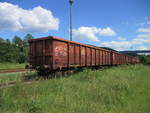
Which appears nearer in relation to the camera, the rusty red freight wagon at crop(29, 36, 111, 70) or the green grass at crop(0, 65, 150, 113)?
the green grass at crop(0, 65, 150, 113)

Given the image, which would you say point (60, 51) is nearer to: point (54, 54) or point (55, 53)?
point (55, 53)

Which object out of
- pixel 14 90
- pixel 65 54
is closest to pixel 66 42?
pixel 65 54

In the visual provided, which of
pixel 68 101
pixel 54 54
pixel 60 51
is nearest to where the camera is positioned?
pixel 68 101

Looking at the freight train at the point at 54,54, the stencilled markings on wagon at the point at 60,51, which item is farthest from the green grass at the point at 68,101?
the stencilled markings on wagon at the point at 60,51

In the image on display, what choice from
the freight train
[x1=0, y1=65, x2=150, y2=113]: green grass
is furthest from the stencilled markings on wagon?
[x1=0, y1=65, x2=150, y2=113]: green grass

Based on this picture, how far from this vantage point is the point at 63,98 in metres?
5.52

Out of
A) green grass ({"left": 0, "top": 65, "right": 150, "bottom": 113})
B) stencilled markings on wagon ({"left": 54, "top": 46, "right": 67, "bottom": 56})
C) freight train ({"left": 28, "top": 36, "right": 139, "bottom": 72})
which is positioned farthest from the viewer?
stencilled markings on wagon ({"left": 54, "top": 46, "right": 67, "bottom": 56})

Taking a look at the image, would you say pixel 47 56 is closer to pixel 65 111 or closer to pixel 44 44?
pixel 44 44

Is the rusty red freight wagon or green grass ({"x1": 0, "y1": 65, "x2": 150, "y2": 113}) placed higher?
the rusty red freight wagon

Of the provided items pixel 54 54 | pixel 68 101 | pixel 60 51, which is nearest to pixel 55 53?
pixel 54 54

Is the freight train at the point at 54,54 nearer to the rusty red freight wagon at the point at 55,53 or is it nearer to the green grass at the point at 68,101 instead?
the rusty red freight wagon at the point at 55,53

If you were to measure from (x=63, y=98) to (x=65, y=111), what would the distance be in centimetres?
103

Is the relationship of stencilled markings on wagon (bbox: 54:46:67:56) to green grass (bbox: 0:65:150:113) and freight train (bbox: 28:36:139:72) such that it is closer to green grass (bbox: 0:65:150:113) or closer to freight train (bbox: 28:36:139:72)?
freight train (bbox: 28:36:139:72)

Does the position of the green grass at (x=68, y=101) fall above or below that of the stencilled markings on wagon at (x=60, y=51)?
below
